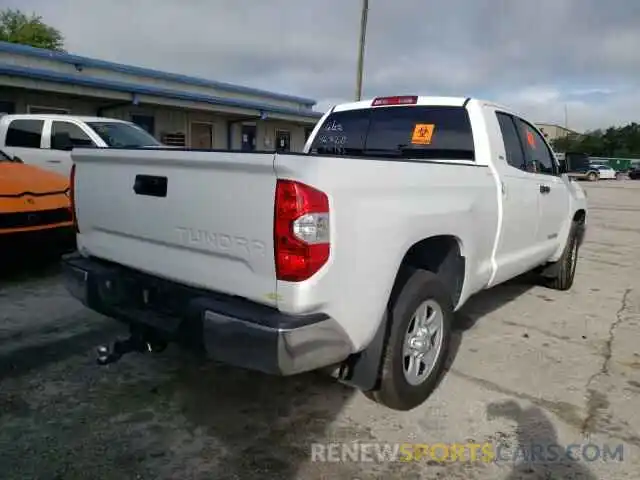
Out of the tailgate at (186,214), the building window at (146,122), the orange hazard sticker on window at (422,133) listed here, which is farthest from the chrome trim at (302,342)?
the building window at (146,122)

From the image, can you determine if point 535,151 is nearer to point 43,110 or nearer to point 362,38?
point 43,110

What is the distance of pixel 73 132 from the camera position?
29.4 feet

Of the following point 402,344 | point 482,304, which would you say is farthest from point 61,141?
point 402,344

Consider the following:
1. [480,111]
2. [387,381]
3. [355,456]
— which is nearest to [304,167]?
[387,381]

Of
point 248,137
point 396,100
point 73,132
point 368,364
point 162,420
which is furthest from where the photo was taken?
point 248,137

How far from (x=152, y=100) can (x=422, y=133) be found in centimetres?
1343

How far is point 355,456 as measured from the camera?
9.02 feet

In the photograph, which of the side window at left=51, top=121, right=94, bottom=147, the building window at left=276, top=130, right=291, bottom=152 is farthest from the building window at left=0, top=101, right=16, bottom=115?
the building window at left=276, top=130, right=291, bottom=152

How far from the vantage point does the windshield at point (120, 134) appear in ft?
29.1

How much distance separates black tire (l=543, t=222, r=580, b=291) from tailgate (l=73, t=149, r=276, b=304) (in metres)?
4.48

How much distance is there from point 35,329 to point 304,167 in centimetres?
323

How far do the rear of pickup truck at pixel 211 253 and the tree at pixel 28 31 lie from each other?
35670mm

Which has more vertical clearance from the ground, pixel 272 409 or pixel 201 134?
pixel 201 134

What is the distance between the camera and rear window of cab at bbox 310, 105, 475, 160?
4.18 metres
